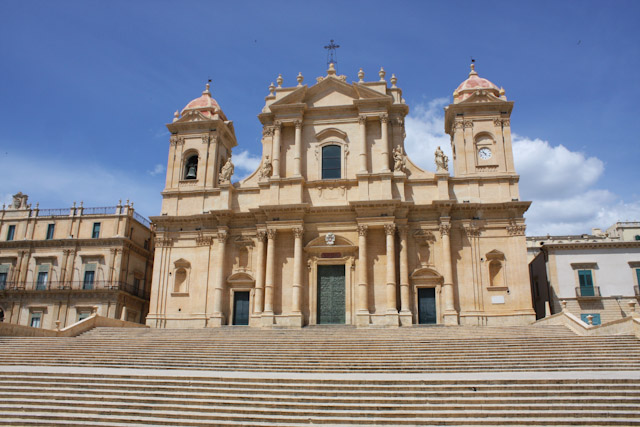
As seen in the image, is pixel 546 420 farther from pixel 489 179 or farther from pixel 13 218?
pixel 13 218

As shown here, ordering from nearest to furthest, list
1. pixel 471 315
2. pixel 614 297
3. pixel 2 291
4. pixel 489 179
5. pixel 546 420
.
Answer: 1. pixel 546 420
2. pixel 471 315
3. pixel 489 179
4. pixel 614 297
5. pixel 2 291

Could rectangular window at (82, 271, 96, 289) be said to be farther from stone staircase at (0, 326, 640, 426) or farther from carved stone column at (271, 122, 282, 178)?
carved stone column at (271, 122, 282, 178)

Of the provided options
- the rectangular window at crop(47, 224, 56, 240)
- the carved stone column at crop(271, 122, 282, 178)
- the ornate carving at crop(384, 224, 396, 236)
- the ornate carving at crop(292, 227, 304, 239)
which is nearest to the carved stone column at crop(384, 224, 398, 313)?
the ornate carving at crop(384, 224, 396, 236)

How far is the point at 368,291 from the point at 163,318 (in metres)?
11.6

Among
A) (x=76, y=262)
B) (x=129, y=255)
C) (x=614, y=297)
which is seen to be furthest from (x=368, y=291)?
(x=76, y=262)

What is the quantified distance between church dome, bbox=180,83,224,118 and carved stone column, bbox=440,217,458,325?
52.8ft

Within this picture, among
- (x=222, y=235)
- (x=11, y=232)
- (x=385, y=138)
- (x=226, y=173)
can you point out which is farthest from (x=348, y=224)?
(x=11, y=232)

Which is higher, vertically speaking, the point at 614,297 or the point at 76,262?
the point at 76,262

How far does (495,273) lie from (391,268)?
5.74 metres

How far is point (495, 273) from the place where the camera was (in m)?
28.8

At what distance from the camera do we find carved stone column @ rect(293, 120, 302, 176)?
30656 millimetres

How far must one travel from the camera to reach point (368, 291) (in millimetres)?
28391

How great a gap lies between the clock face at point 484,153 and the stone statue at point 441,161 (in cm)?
206

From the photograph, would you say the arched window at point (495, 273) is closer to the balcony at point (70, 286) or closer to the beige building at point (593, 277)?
the beige building at point (593, 277)
